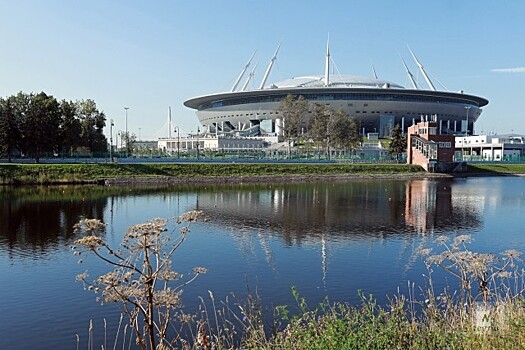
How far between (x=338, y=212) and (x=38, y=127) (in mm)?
35970

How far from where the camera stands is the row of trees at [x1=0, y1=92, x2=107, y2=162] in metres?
48.3

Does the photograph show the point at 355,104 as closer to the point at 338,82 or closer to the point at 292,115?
the point at 338,82

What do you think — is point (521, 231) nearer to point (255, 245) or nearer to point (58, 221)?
point (255, 245)

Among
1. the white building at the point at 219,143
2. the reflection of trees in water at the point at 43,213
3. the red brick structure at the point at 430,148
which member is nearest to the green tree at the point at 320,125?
the red brick structure at the point at 430,148

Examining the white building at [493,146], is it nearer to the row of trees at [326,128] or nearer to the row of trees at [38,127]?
the row of trees at [326,128]

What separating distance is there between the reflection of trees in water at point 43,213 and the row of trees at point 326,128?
32.7 m

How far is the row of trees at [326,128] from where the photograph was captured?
6273 cm

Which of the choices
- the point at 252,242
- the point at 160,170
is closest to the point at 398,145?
the point at 160,170

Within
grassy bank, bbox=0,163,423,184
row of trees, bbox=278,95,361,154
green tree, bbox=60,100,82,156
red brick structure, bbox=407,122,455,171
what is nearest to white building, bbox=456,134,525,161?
red brick structure, bbox=407,122,455,171

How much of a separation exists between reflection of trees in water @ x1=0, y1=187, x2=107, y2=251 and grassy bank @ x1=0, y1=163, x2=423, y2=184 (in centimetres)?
426

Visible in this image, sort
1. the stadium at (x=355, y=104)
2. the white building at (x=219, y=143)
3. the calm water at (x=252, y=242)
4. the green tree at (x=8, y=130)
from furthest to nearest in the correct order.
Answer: the stadium at (x=355, y=104) < the white building at (x=219, y=143) < the green tree at (x=8, y=130) < the calm water at (x=252, y=242)

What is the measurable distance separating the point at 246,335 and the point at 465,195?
28.9 metres

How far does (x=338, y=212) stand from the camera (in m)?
24.5

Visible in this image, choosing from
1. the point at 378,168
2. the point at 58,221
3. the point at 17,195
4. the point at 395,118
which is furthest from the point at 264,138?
the point at 58,221
